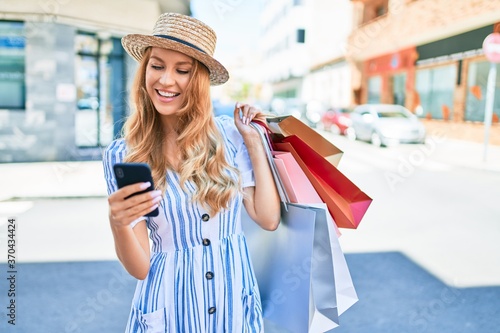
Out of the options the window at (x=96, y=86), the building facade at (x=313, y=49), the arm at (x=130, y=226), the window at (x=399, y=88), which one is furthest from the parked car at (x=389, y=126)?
the arm at (x=130, y=226)

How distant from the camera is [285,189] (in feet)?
5.45

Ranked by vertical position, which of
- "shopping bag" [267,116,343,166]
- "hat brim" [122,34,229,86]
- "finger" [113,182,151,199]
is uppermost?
"hat brim" [122,34,229,86]

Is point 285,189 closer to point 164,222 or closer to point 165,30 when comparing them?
point 164,222

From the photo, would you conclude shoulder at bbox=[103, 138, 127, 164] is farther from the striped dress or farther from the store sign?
the store sign

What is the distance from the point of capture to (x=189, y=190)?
1.65 m

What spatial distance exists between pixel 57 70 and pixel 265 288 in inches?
480

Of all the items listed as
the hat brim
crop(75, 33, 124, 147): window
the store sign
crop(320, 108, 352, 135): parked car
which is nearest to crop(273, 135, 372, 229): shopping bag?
the hat brim

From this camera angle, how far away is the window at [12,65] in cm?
1213

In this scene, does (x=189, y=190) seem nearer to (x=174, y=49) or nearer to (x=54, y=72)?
(x=174, y=49)

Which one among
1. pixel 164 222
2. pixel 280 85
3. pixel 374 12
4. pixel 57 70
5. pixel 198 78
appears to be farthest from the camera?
pixel 280 85

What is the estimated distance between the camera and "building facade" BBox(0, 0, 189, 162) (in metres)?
12.2

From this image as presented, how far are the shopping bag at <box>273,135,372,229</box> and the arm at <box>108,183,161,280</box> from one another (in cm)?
57

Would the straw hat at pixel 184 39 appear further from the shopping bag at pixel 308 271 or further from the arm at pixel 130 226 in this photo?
the arm at pixel 130 226

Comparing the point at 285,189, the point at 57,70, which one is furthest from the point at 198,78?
the point at 57,70
